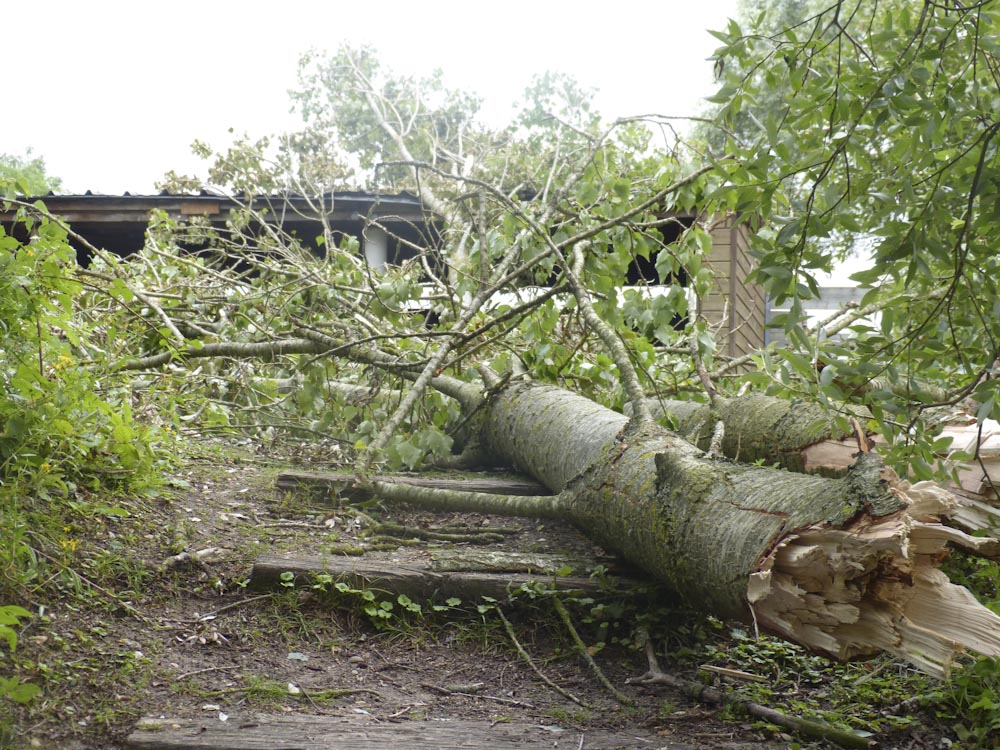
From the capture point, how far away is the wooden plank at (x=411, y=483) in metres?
3.77

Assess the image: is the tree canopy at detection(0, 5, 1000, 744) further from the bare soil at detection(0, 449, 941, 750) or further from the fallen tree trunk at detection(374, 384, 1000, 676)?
the bare soil at detection(0, 449, 941, 750)

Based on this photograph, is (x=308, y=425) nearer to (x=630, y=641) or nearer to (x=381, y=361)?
(x=381, y=361)

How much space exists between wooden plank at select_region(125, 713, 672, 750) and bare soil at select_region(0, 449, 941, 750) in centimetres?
2

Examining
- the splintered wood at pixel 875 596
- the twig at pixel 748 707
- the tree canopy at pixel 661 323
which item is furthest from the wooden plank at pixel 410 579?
the splintered wood at pixel 875 596

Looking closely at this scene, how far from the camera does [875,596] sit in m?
1.83

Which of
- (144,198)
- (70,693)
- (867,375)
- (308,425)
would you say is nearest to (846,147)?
(867,375)

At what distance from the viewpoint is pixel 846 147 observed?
1942mm

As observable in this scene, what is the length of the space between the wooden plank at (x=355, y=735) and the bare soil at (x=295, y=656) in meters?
0.02

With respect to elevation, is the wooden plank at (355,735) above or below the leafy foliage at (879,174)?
below

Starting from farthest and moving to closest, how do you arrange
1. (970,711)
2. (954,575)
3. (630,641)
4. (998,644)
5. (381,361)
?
(381,361) < (954,575) < (630,641) < (970,711) < (998,644)

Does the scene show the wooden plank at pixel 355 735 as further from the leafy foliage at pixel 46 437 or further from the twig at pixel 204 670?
the leafy foliage at pixel 46 437

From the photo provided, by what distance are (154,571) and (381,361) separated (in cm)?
206

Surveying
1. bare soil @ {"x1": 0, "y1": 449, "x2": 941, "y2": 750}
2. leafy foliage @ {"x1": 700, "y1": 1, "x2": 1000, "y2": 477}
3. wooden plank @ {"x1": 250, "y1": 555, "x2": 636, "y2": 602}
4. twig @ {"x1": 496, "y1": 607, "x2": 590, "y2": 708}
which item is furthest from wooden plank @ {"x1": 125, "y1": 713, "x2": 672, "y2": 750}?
leafy foliage @ {"x1": 700, "y1": 1, "x2": 1000, "y2": 477}

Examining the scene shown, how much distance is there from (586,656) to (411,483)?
64.8 inches
